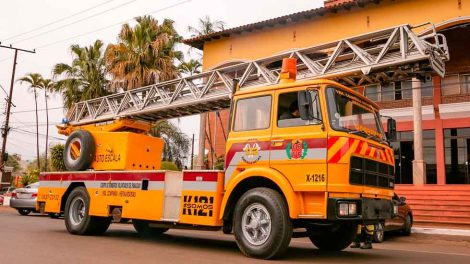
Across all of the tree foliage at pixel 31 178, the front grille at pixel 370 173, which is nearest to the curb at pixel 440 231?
the front grille at pixel 370 173

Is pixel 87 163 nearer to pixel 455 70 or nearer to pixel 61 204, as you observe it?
pixel 61 204

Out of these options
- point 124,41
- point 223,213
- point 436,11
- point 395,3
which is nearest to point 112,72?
point 124,41

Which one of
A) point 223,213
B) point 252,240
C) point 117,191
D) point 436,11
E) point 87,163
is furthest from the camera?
point 436,11

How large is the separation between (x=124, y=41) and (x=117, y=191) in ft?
51.4

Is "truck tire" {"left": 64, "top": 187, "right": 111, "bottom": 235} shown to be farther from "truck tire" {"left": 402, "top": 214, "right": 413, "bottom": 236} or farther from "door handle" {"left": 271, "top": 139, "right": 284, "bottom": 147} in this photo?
"truck tire" {"left": 402, "top": 214, "right": 413, "bottom": 236}

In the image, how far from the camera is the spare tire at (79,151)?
36.3 feet

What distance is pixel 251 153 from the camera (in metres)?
7.67

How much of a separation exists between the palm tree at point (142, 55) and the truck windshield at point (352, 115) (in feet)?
52.5

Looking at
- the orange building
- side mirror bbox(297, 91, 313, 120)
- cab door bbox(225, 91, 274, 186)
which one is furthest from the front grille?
the orange building

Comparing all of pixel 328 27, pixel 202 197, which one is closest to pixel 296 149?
pixel 202 197

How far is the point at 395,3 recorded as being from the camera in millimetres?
20484

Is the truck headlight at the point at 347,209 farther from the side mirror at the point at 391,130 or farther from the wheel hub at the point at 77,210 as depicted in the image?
the wheel hub at the point at 77,210

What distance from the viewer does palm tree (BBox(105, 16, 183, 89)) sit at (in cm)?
2259

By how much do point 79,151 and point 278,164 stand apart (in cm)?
607
